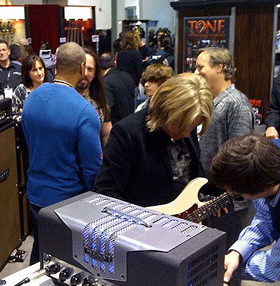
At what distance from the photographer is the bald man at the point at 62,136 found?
2.03 metres

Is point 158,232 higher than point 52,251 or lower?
higher

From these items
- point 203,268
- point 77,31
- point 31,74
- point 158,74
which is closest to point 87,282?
point 203,268

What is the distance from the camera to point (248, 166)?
127 centimetres

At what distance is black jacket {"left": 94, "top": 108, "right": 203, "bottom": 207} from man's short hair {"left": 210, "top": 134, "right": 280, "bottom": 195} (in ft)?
1.46

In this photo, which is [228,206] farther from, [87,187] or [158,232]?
[158,232]

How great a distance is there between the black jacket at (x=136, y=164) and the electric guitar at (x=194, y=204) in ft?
0.50

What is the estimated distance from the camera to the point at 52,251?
115cm

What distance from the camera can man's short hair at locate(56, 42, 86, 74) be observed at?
2154 mm

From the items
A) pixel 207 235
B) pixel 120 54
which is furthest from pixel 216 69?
pixel 120 54

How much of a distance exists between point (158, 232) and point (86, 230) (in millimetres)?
171

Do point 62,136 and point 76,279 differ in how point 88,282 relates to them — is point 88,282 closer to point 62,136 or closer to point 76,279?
point 76,279

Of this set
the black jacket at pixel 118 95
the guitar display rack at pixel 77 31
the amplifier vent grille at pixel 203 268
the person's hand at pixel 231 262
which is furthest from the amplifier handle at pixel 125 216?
the guitar display rack at pixel 77 31

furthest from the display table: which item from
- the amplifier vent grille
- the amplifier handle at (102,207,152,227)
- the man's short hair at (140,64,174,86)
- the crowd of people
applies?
the man's short hair at (140,64,174,86)

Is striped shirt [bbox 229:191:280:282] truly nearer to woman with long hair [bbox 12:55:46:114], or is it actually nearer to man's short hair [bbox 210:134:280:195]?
man's short hair [bbox 210:134:280:195]
